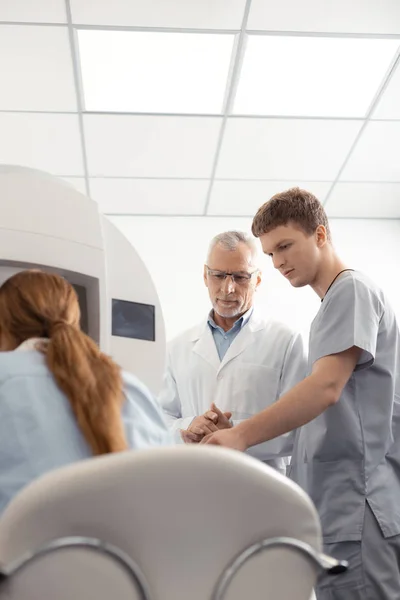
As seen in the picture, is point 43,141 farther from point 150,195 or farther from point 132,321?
point 132,321

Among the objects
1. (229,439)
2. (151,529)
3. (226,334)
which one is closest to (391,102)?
(226,334)

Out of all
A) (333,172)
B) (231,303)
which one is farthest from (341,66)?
(231,303)

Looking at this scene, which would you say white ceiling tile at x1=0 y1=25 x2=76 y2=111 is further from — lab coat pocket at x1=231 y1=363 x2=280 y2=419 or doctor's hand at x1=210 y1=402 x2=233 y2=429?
doctor's hand at x1=210 y1=402 x2=233 y2=429

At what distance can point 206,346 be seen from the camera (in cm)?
214

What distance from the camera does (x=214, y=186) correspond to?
12.8 feet

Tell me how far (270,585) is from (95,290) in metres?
0.76

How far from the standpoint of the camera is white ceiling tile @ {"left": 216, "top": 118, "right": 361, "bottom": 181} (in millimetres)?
3377

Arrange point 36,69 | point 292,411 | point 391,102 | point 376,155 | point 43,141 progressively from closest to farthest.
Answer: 1. point 292,411
2. point 36,69
3. point 391,102
4. point 43,141
5. point 376,155

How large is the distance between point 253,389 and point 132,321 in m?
0.75

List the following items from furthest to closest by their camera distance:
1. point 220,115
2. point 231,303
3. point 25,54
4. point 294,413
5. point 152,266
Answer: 1. point 152,266
2. point 220,115
3. point 25,54
4. point 231,303
5. point 294,413

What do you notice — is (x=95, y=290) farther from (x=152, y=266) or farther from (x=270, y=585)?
(x=152, y=266)

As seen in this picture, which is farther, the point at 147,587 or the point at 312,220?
the point at 312,220

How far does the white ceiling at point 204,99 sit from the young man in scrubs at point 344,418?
4.40 feet

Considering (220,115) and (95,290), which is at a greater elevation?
(220,115)
